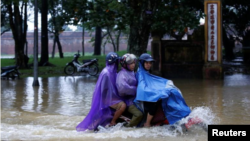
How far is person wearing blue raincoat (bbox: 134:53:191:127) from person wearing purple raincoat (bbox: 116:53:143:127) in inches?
4.6

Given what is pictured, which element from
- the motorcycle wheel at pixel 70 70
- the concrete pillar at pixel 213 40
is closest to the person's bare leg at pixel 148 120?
the concrete pillar at pixel 213 40

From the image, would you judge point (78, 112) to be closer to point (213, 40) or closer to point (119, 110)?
point (119, 110)

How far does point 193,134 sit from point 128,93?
1293 mm

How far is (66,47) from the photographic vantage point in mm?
60469

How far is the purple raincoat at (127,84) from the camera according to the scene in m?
7.72

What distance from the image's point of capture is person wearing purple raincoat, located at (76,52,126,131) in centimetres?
791

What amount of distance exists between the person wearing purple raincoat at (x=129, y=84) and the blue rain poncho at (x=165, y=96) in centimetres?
16

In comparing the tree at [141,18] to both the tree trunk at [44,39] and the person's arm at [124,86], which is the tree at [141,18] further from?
the tree trunk at [44,39]

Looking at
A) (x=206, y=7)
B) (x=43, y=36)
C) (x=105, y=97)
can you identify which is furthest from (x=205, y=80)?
(x=43, y=36)

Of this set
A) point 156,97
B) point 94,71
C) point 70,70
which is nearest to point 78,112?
point 156,97

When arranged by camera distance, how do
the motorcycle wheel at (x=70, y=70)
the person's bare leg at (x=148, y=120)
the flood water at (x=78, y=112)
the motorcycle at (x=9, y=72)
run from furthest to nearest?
the motorcycle wheel at (x=70, y=70), the motorcycle at (x=9, y=72), the person's bare leg at (x=148, y=120), the flood water at (x=78, y=112)

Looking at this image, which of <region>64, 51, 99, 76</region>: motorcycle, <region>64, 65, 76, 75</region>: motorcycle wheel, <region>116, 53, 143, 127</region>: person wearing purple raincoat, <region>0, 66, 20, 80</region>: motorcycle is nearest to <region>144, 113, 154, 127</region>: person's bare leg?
<region>116, 53, 143, 127</region>: person wearing purple raincoat

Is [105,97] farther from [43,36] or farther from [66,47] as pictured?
[66,47]

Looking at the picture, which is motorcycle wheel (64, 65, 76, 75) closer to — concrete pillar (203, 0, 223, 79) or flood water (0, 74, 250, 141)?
flood water (0, 74, 250, 141)
